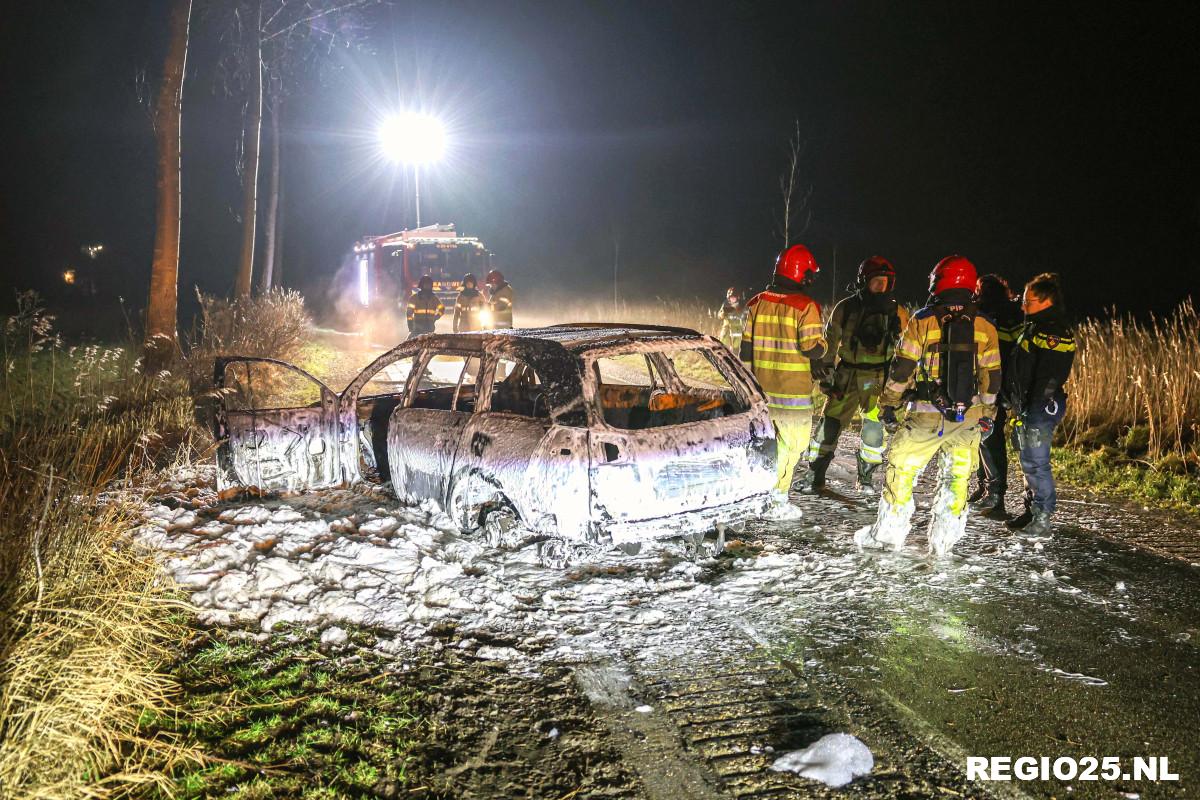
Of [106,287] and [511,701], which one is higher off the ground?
[106,287]

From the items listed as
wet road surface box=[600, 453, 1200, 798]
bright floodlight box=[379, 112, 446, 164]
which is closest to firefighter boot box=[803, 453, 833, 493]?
wet road surface box=[600, 453, 1200, 798]

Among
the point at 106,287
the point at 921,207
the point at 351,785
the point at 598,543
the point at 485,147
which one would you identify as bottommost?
the point at 351,785

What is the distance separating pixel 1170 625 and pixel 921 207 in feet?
139

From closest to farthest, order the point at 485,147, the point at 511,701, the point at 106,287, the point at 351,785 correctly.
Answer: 1. the point at 351,785
2. the point at 511,701
3. the point at 106,287
4. the point at 485,147

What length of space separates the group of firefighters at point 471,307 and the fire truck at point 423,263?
17.0ft

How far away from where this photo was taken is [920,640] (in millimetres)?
3791

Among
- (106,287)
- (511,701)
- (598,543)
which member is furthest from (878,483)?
(106,287)

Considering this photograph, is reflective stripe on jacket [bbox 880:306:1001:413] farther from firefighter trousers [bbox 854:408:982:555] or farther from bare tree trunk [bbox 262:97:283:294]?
bare tree trunk [bbox 262:97:283:294]

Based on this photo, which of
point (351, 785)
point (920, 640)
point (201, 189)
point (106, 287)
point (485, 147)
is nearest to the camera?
point (351, 785)

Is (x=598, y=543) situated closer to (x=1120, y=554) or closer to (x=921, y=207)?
(x=1120, y=554)

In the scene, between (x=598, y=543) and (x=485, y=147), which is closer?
(x=598, y=543)

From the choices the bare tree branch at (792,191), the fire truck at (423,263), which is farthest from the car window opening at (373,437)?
the fire truck at (423,263)

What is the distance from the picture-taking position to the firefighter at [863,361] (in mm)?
6266

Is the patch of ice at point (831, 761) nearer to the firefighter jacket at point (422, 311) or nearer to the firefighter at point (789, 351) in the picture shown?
the firefighter at point (789, 351)
